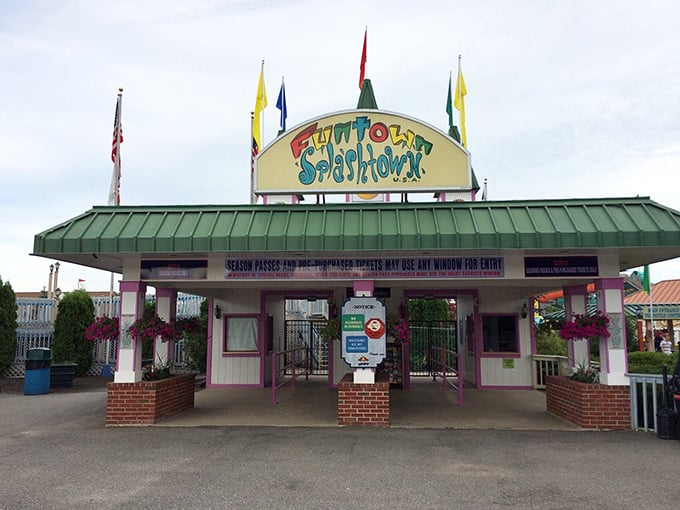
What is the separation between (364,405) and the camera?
963cm

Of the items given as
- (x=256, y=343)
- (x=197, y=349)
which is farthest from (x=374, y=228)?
(x=197, y=349)

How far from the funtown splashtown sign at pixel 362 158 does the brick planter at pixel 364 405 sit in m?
3.63

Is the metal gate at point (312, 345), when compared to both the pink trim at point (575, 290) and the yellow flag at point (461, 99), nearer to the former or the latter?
the yellow flag at point (461, 99)

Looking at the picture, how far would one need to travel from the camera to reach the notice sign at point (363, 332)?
970 cm

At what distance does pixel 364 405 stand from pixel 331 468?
8.52ft

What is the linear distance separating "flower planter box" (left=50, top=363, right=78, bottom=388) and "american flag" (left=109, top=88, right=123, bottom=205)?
17.7 ft

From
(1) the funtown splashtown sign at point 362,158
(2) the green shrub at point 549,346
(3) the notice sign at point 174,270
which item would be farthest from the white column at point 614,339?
(2) the green shrub at point 549,346

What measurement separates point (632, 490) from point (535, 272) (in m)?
4.16

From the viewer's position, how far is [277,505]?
5750mm

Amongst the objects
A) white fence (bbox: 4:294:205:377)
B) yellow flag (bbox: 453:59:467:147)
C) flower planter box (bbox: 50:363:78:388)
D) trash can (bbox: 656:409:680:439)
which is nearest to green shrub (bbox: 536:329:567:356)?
yellow flag (bbox: 453:59:467:147)

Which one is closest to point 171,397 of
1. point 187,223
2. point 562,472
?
point 187,223

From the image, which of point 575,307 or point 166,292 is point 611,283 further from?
point 166,292

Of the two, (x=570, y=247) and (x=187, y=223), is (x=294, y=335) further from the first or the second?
(x=570, y=247)

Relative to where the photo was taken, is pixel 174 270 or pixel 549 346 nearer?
pixel 174 270
